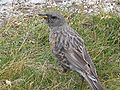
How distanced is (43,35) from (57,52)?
973 mm

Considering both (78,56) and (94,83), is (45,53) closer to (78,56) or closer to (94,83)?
(78,56)

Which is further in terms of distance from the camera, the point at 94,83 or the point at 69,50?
A: the point at 69,50

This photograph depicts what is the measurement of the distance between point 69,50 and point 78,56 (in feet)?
0.45

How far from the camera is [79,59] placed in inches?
229

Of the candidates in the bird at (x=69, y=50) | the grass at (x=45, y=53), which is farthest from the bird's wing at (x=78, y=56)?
the grass at (x=45, y=53)

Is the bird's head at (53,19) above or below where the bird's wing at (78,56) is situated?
above

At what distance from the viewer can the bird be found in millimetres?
5665

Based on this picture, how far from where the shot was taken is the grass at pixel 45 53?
5918 millimetres

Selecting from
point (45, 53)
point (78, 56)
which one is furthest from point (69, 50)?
point (45, 53)

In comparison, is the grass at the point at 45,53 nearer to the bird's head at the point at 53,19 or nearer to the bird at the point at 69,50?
the bird at the point at 69,50

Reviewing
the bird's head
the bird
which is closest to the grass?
the bird

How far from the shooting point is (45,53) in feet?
21.1

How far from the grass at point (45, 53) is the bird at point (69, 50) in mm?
256

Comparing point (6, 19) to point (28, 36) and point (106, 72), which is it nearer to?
point (28, 36)
